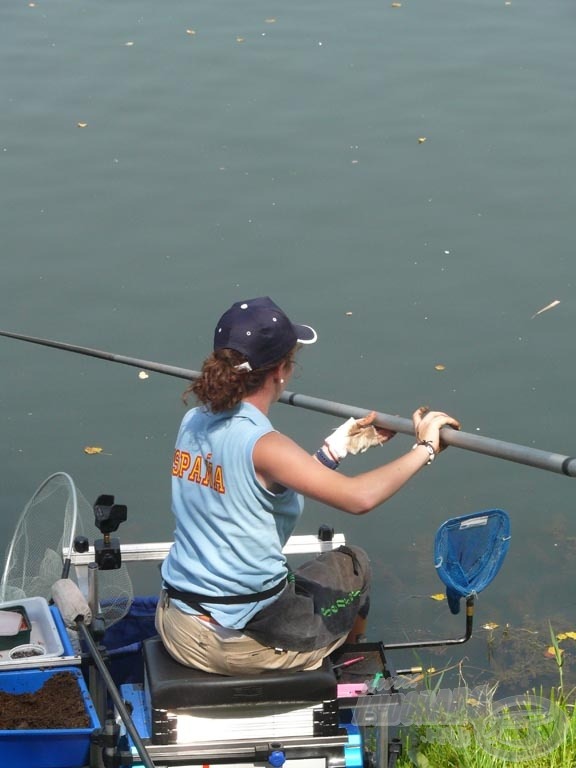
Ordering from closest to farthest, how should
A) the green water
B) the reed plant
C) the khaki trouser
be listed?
the khaki trouser < the reed plant < the green water

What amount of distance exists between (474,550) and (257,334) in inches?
35.4

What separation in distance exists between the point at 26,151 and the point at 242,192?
177 centimetres

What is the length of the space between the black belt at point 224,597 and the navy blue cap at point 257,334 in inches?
22.0

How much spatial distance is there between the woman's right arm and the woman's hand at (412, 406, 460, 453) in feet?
0.10

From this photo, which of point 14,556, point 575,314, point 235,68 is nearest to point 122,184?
→ point 235,68

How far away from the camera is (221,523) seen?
343 cm

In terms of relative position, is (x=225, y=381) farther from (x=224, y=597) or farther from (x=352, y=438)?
(x=224, y=597)

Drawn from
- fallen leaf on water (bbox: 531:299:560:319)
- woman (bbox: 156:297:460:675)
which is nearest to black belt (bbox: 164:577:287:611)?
woman (bbox: 156:297:460:675)

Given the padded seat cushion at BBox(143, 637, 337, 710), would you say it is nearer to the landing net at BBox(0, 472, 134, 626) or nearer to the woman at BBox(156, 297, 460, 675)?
the woman at BBox(156, 297, 460, 675)

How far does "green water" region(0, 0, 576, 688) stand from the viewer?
21.8 feet

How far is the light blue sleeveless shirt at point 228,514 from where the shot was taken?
3395mm

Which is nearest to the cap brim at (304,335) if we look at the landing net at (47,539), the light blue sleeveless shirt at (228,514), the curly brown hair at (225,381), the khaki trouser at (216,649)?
the curly brown hair at (225,381)

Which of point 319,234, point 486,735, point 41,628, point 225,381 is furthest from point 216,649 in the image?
point 319,234

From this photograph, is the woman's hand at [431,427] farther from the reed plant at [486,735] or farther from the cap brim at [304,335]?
the reed plant at [486,735]
